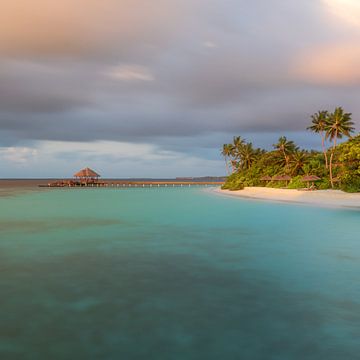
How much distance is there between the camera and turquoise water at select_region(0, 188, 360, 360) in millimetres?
5625

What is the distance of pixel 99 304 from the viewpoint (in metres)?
7.57

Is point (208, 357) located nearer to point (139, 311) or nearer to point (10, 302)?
point (139, 311)

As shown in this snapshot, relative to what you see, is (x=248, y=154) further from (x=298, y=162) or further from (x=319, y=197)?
(x=319, y=197)

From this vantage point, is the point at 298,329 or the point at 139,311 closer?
the point at 298,329

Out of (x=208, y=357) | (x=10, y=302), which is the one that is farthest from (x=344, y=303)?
(x=10, y=302)

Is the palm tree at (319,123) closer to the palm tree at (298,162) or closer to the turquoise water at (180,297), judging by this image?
the palm tree at (298,162)

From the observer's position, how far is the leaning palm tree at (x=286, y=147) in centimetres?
5584

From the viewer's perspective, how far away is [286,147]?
56.5m

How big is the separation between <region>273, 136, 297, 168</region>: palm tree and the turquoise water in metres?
41.2

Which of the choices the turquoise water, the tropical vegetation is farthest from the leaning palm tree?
the turquoise water

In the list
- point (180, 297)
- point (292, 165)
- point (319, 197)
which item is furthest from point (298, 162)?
point (180, 297)

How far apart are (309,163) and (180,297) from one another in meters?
49.5

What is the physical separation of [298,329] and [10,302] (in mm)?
6562

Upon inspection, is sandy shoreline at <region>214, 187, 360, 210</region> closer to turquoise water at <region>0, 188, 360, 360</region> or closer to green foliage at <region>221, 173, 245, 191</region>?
green foliage at <region>221, 173, 245, 191</region>
